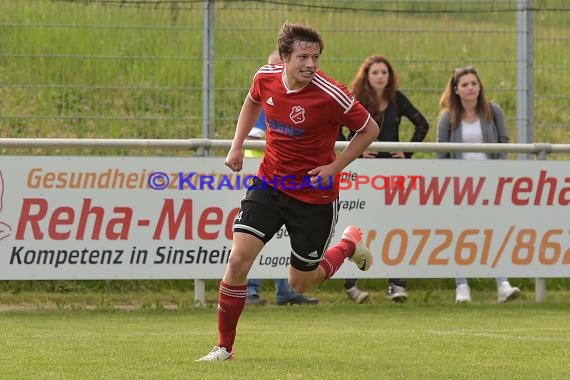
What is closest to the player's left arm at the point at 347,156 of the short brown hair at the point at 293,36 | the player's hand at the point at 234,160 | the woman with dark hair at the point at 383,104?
the player's hand at the point at 234,160

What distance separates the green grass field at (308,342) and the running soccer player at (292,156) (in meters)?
0.60

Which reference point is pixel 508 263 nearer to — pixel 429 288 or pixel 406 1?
pixel 429 288

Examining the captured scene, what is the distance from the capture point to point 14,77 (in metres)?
12.7

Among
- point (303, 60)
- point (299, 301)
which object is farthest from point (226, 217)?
point (303, 60)

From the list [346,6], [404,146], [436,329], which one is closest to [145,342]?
[436,329]

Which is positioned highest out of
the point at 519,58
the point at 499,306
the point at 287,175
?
the point at 519,58

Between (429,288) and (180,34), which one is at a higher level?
(180,34)

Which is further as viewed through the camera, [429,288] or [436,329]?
[429,288]

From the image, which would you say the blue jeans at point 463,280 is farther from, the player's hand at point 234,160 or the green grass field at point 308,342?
the player's hand at point 234,160

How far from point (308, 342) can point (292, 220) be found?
4.25ft

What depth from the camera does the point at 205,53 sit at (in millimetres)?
12664

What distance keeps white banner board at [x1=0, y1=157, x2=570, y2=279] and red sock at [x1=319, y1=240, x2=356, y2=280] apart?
2.37 meters

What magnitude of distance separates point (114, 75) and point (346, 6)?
2437 millimetres

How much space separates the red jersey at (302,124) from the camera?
25.7 ft
